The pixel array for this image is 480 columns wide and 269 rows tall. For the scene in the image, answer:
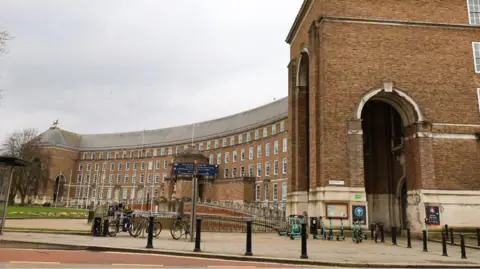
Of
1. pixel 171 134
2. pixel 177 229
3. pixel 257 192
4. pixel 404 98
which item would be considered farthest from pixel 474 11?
pixel 171 134

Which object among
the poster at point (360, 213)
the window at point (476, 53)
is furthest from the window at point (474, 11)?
the poster at point (360, 213)

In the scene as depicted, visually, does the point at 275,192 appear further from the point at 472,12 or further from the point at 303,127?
the point at 472,12

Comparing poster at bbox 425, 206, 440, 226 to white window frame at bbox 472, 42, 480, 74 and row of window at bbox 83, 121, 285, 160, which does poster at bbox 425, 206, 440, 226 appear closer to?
white window frame at bbox 472, 42, 480, 74

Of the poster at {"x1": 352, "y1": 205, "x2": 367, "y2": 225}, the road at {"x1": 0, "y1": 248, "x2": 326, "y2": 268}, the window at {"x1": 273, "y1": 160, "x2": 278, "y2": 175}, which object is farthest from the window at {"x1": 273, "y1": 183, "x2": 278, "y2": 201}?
the road at {"x1": 0, "y1": 248, "x2": 326, "y2": 268}

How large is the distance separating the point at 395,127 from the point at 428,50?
17.7ft

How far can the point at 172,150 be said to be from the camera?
317ft

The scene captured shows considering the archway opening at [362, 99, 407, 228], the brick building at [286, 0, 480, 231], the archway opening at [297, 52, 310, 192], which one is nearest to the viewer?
the brick building at [286, 0, 480, 231]

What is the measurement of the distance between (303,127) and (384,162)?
19.5 ft

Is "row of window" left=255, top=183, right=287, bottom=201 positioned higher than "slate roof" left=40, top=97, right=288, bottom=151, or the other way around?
"slate roof" left=40, top=97, right=288, bottom=151

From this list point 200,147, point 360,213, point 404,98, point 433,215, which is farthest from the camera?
point 200,147

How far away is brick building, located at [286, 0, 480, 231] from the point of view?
19.6m

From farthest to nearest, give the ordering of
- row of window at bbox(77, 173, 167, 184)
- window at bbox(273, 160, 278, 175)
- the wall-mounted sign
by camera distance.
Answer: row of window at bbox(77, 173, 167, 184) → window at bbox(273, 160, 278, 175) → the wall-mounted sign

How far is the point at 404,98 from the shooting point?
830 inches

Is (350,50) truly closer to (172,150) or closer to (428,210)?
(428,210)
